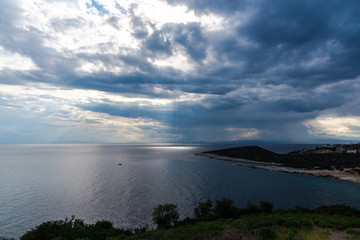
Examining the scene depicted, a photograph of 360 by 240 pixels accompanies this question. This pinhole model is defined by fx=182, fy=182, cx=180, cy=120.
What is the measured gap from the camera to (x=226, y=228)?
20.1 metres

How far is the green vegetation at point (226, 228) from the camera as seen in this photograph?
16519 mm

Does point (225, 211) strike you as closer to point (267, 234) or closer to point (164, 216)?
point (164, 216)

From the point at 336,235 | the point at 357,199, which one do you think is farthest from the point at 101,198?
the point at 357,199

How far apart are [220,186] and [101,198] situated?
1488 inches

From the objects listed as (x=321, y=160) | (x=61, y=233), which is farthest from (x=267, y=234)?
(x=321, y=160)

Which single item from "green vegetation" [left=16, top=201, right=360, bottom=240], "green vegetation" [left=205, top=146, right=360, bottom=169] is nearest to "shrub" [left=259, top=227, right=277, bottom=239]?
"green vegetation" [left=16, top=201, right=360, bottom=240]

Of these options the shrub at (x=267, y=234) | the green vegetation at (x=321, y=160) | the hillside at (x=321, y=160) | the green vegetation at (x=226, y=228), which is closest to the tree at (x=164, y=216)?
the green vegetation at (x=226, y=228)

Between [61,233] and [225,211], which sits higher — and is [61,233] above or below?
above

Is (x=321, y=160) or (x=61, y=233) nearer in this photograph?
(x=61, y=233)

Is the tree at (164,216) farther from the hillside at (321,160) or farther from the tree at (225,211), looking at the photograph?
the hillside at (321,160)

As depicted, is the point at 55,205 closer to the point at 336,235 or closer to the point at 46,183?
the point at 46,183

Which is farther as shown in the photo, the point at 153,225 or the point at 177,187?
the point at 177,187

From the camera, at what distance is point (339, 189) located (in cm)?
5925

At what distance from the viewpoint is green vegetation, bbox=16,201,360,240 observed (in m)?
16.5
